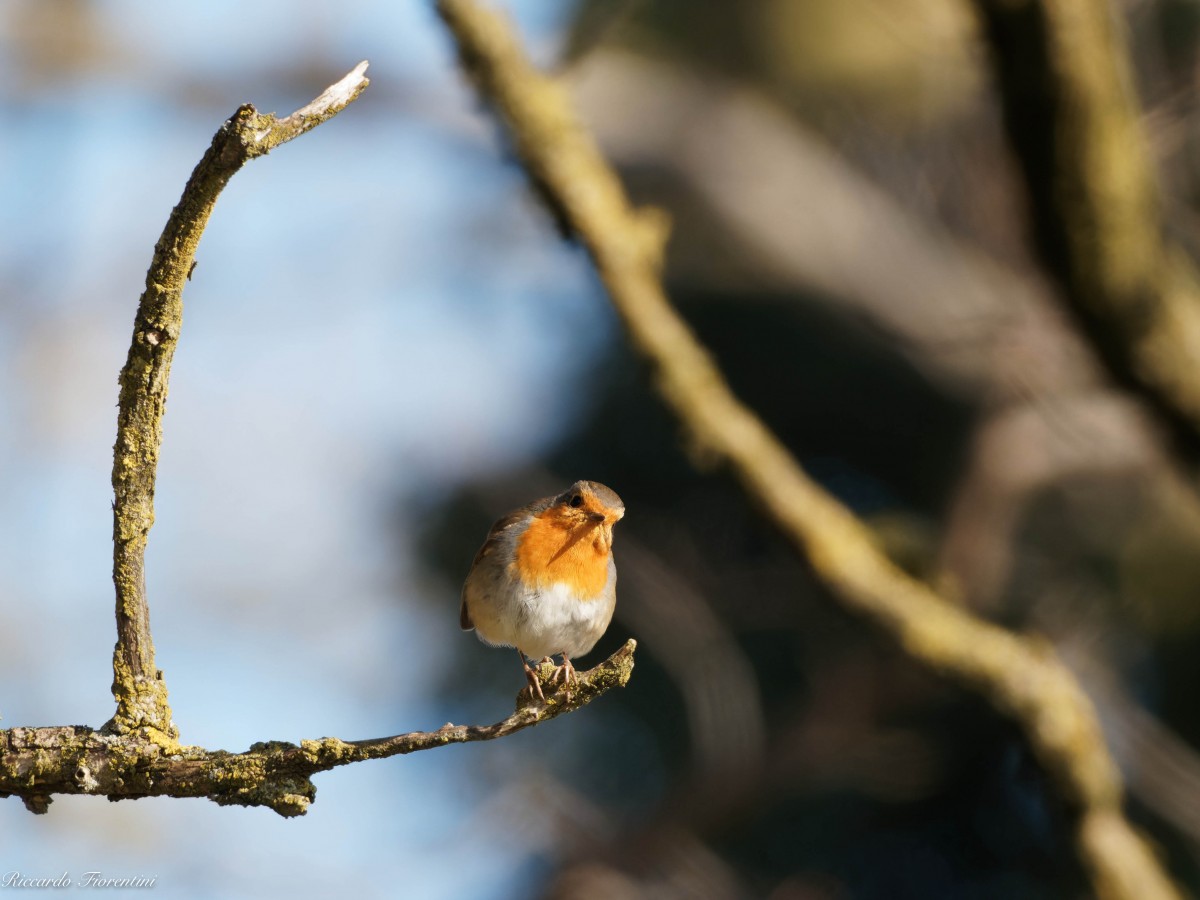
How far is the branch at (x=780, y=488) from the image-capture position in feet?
8.69

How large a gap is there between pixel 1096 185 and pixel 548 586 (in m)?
1.76

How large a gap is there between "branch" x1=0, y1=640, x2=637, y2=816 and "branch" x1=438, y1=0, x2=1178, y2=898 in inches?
53.0

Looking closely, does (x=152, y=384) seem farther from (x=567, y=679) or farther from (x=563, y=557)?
(x=563, y=557)

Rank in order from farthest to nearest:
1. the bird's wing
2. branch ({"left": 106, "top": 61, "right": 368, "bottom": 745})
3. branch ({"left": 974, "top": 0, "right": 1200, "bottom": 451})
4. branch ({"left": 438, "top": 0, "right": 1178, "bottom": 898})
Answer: the bird's wing < branch ({"left": 438, "top": 0, "right": 1178, "bottom": 898}) < branch ({"left": 974, "top": 0, "right": 1200, "bottom": 451}) < branch ({"left": 106, "top": 61, "right": 368, "bottom": 745})

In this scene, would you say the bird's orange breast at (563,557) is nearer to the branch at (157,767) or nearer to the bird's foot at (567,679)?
the bird's foot at (567,679)

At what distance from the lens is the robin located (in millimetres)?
3451

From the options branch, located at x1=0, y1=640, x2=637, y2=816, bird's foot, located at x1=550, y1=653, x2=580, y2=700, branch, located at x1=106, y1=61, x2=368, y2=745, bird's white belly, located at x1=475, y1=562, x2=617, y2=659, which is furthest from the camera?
bird's white belly, located at x1=475, y1=562, x2=617, y2=659

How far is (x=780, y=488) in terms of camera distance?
137 inches

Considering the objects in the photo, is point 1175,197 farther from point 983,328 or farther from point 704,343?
point 704,343

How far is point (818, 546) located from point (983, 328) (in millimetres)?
1636

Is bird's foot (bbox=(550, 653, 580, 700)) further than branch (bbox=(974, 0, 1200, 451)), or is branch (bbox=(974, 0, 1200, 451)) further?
branch (bbox=(974, 0, 1200, 451))

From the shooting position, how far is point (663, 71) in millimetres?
8961

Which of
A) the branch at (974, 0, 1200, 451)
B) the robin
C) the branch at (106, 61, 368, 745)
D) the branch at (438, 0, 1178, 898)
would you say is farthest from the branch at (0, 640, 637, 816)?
the robin

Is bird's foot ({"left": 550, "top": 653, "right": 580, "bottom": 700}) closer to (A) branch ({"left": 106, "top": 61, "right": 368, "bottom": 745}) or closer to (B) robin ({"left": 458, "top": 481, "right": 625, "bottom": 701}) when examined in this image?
(B) robin ({"left": 458, "top": 481, "right": 625, "bottom": 701})
